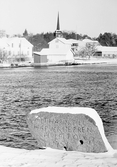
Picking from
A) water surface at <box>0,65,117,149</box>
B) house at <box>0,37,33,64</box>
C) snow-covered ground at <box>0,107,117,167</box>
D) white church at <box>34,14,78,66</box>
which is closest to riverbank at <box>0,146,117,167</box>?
snow-covered ground at <box>0,107,117,167</box>

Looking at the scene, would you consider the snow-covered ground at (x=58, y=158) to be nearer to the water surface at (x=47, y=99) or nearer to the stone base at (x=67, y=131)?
the stone base at (x=67, y=131)

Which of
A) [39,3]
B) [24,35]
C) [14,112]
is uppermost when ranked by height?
[39,3]

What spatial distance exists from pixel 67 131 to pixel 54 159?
0.90 ft

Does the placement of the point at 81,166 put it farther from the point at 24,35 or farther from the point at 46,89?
the point at 46,89

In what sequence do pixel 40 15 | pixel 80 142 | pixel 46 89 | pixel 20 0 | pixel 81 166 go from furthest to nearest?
pixel 46 89 < pixel 20 0 < pixel 40 15 < pixel 80 142 < pixel 81 166

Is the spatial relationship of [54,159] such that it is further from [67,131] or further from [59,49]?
[59,49]

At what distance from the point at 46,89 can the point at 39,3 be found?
2238 mm

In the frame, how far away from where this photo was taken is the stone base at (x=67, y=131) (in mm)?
2147

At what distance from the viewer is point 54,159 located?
2018mm

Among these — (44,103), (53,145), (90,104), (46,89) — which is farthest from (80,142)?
(46,89)

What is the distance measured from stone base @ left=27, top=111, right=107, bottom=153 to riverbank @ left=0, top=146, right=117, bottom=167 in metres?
0.08

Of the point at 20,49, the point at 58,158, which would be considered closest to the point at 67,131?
the point at 58,158

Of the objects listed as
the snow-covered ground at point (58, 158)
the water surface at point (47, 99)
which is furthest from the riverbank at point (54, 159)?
the water surface at point (47, 99)

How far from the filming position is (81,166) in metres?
1.87
